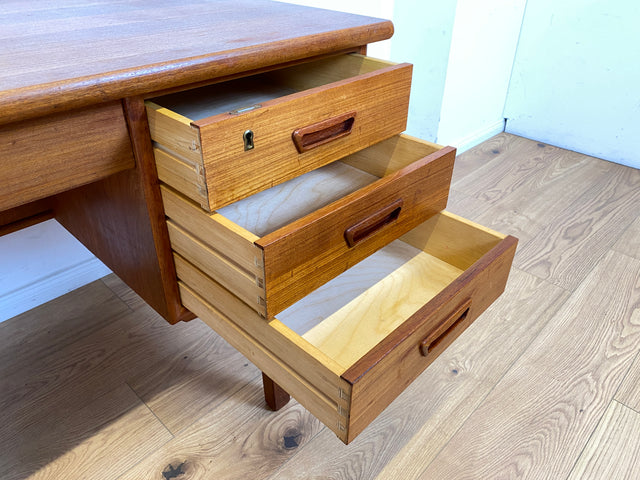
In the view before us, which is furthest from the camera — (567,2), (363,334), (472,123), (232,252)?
(472,123)

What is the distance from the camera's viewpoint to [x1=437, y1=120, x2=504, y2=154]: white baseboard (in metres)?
2.01

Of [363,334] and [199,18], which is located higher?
[199,18]

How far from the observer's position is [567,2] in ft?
6.18

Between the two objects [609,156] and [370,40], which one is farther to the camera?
[609,156]

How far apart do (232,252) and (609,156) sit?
1930 millimetres

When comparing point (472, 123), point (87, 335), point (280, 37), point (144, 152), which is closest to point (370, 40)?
point (280, 37)

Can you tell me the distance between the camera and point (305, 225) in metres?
0.58

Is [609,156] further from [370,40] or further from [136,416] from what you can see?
[136,416]

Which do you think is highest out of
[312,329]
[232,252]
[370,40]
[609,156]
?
[370,40]

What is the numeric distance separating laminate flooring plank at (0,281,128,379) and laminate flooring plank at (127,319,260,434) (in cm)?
21

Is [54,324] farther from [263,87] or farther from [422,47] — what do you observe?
[422,47]

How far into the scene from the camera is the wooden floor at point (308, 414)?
845mm

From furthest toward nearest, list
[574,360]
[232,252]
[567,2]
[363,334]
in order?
1. [567,2]
2. [574,360]
3. [363,334]
4. [232,252]

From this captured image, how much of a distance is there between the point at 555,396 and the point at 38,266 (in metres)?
1.17
